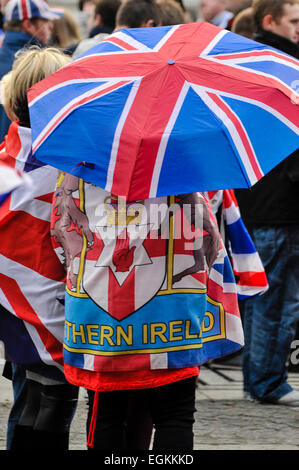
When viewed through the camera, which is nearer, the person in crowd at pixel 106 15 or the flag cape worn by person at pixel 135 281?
the flag cape worn by person at pixel 135 281

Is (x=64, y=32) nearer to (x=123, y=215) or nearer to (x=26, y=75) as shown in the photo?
(x=26, y=75)

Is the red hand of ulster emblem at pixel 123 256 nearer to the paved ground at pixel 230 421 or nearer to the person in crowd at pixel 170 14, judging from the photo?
the paved ground at pixel 230 421

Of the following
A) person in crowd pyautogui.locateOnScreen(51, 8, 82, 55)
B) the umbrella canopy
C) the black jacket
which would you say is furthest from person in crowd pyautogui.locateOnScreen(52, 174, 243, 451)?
person in crowd pyautogui.locateOnScreen(51, 8, 82, 55)

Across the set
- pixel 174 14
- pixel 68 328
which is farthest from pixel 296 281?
pixel 68 328

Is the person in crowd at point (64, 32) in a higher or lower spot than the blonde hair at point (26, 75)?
lower

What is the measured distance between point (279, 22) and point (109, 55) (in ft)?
8.35

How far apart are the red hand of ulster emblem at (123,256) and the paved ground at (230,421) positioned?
162 centimetres

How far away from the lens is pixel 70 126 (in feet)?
9.05

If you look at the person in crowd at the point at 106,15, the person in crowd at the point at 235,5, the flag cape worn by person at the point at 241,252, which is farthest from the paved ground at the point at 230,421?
the person in crowd at the point at 235,5

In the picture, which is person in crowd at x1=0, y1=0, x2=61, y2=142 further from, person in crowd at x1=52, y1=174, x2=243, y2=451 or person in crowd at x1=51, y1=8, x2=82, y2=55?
person in crowd at x1=52, y1=174, x2=243, y2=451

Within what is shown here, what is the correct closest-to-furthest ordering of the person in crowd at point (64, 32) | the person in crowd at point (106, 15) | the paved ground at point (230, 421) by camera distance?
the paved ground at point (230, 421) < the person in crowd at point (106, 15) < the person in crowd at point (64, 32)

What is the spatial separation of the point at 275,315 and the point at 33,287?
224 cm

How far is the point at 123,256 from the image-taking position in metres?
2.79

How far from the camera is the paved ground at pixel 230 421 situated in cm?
424
